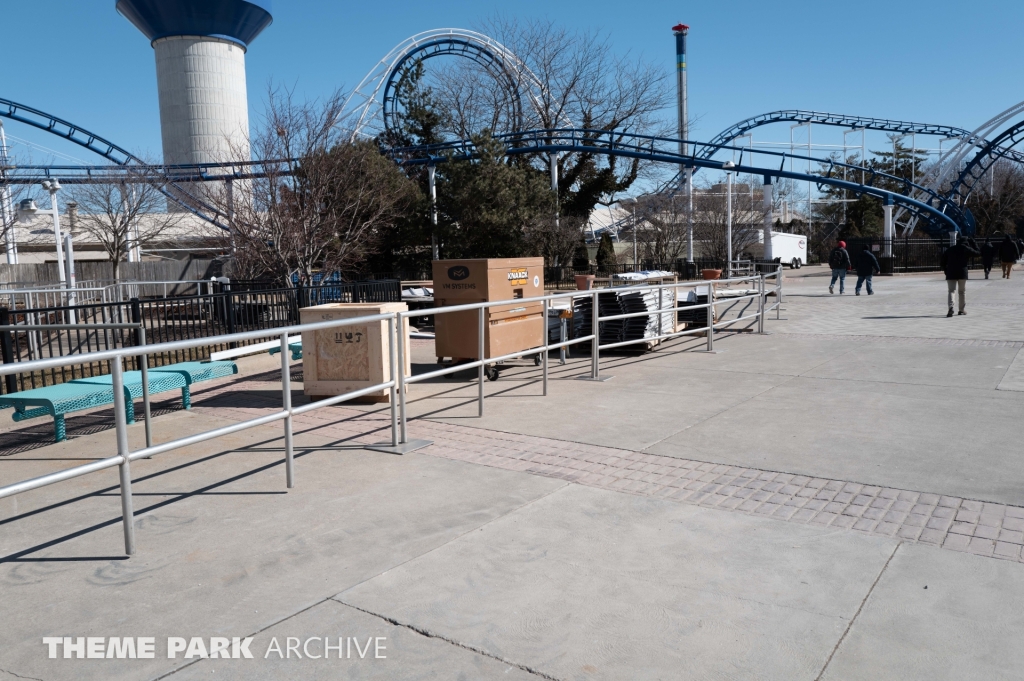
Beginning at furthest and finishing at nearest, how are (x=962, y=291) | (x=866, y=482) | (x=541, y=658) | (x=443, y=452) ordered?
(x=962, y=291) → (x=443, y=452) → (x=866, y=482) → (x=541, y=658)

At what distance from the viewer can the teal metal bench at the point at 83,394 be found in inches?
292

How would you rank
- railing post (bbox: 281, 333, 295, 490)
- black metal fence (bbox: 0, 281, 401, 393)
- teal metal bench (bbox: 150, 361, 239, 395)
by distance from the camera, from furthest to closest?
black metal fence (bbox: 0, 281, 401, 393)
teal metal bench (bbox: 150, 361, 239, 395)
railing post (bbox: 281, 333, 295, 490)

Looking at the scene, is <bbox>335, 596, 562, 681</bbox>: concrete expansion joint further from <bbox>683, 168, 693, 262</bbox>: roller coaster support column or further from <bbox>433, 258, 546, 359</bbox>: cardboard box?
<bbox>683, 168, 693, 262</bbox>: roller coaster support column

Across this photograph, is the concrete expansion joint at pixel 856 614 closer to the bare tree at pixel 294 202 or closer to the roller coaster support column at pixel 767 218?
the bare tree at pixel 294 202

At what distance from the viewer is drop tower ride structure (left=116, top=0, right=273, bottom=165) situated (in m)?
55.2

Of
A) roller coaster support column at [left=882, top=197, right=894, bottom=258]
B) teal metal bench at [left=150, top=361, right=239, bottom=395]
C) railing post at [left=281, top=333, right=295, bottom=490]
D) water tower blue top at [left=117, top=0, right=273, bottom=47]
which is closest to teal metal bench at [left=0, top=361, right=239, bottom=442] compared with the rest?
teal metal bench at [left=150, top=361, right=239, bottom=395]

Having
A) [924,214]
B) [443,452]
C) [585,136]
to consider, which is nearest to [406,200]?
[585,136]

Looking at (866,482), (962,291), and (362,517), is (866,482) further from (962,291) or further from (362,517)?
(962,291)

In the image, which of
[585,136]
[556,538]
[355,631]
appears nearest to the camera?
[355,631]

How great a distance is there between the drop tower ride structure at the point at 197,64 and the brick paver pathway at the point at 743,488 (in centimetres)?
5180

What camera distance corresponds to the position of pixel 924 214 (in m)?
51.2

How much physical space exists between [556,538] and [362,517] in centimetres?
139

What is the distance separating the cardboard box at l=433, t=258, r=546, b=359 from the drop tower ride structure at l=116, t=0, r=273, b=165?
1895 inches

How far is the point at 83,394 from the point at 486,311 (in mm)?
4748
